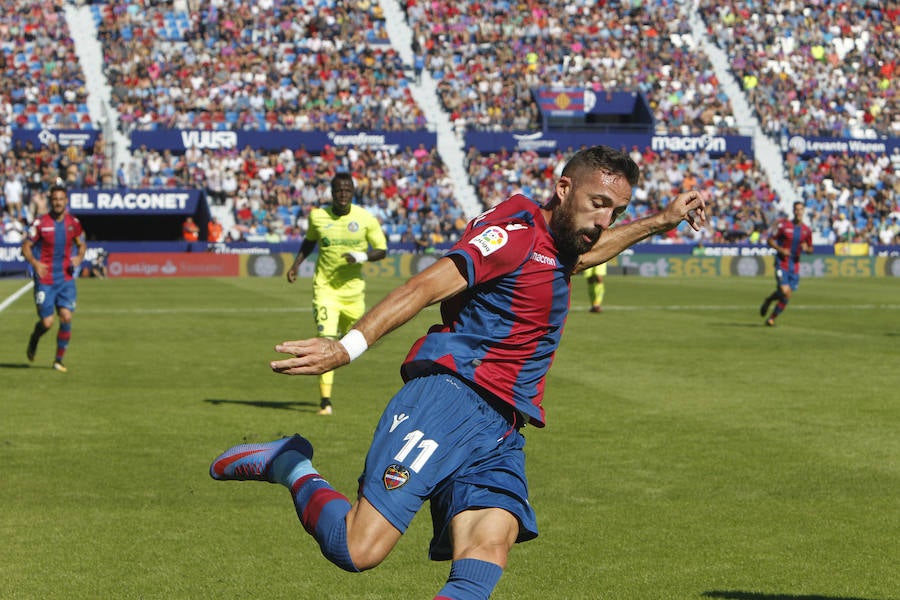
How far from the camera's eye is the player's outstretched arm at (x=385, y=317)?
13.9 feet

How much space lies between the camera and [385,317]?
4586 mm

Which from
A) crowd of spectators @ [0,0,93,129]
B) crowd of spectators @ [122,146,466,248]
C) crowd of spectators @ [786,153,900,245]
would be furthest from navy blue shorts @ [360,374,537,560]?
crowd of spectators @ [786,153,900,245]

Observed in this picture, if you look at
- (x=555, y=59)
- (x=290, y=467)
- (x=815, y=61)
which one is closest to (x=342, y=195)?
(x=290, y=467)

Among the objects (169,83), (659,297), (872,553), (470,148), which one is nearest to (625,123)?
(470,148)

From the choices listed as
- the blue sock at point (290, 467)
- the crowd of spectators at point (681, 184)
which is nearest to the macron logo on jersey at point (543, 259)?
the blue sock at point (290, 467)

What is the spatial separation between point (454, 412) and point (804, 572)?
2.96m

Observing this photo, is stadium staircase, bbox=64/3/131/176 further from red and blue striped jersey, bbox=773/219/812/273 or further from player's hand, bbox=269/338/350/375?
player's hand, bbox=269/338/350/375

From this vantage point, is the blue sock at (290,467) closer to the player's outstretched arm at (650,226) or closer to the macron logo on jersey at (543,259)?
the macron logo on jersey at (543,259)

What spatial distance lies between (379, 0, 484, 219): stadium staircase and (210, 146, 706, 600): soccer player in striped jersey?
142 ft

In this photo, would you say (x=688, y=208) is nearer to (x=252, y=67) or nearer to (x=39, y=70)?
(x=252, y=67)

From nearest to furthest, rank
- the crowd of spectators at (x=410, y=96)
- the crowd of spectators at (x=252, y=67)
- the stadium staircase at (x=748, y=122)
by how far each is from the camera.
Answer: the crowd of spectators at (x=410, y=96)
the crowd of spectators at (x=252, y=67)
the stadium staircase at (x=748, y=122)

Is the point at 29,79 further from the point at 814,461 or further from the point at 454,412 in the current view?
the point at 454,412

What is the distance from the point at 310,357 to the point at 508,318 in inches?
43.5

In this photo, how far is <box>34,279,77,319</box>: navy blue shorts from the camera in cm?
1614
